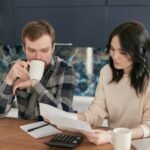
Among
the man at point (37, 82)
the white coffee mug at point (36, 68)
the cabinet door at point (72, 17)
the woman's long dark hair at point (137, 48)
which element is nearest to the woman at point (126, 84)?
the woman's long dark hair at point (137, 48)

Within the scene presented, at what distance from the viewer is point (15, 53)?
3371mm

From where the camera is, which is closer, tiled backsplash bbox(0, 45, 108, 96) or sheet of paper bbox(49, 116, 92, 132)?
sheet of paper bbox(49, 116, 92, 132)

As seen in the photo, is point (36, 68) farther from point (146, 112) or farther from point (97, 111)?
point (146, 112)

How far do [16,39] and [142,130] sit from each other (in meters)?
1.60

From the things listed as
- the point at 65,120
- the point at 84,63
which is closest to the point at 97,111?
the point at 65,120

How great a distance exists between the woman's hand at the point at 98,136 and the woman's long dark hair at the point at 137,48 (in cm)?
44

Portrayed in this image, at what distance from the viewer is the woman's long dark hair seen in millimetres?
1759

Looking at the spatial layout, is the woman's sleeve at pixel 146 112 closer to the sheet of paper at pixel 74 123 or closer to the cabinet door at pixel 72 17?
the sheet of paper at pixel 74 123

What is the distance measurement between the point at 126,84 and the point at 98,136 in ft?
1.71

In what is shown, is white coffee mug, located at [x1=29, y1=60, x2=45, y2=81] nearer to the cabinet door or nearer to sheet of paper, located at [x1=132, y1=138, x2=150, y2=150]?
sheet of paper, located at [x1=132, y1=138, x2=150, y2=150]

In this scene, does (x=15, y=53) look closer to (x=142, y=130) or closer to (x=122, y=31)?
(x=122, y=31)

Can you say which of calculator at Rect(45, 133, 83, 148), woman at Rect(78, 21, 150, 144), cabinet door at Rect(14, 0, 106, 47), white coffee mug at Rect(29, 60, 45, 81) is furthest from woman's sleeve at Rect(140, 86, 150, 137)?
cabinet door at Rect(14, 0, 106, 47)

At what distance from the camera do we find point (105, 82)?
6.52 ft

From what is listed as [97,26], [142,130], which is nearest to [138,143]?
[142,130]
